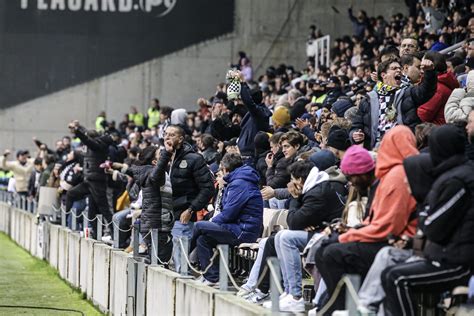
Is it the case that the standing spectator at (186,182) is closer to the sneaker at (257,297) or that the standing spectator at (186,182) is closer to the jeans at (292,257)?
the sneaker at (257,297)

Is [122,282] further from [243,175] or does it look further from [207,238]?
[243,175]

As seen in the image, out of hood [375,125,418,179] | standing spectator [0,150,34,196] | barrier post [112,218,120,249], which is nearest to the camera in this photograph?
hood [375,125,418,179]

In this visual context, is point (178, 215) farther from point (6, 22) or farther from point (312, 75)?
point (6, 22)

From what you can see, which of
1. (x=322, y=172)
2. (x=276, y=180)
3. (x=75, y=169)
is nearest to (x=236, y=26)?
(x=75, y=169)

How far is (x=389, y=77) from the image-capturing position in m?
12.4

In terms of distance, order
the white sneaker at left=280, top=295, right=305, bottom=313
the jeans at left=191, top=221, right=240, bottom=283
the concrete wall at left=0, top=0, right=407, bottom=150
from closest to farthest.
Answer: the white sneaker at left=280, top=295, right=305, bottom=313 → the jeans at left=191, top=221, right=240, bottom=283 → the concrete wall at left=0, top=0, right=407, bottom=150

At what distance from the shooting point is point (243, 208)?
12758mm

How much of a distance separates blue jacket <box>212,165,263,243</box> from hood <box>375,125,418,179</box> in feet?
13.1

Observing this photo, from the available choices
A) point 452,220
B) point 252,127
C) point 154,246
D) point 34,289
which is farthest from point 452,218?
point 34,289

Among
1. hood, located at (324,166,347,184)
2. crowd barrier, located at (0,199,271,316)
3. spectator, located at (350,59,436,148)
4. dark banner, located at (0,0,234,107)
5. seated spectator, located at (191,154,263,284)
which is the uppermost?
dark banner, located at (0,0,234,107)

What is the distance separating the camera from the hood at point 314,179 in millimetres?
10438

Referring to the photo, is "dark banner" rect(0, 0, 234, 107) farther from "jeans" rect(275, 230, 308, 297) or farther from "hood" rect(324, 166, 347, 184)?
"jeans" rect(275, 230, 308, 297)

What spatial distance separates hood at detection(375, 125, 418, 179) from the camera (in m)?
8.69

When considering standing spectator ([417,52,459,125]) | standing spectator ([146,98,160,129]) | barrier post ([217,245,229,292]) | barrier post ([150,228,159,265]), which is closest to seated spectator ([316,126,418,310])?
barrier post ([217,245,229,292])
